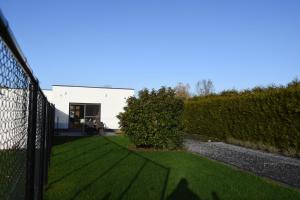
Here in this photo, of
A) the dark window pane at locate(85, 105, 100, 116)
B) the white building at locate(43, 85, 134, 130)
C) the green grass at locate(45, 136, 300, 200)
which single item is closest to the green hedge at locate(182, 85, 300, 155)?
the green grass at locate(45, 136, 300, 200)

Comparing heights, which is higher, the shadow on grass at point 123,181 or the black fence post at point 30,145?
the black fence post at point 30,145

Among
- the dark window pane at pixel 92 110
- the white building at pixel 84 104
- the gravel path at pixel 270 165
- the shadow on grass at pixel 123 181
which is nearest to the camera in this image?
the shadow on grass at pixel 123 181

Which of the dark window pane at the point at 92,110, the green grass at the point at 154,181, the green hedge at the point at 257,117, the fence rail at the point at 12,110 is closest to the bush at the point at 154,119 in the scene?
the green hedge at the point at 257,117

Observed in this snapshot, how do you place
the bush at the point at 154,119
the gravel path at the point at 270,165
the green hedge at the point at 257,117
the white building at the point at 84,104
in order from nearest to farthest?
the gravel path at the point at 270,165, the green hedge at the point at 257,117, the bush at the point at 154,119, the white building at the point at 84,104

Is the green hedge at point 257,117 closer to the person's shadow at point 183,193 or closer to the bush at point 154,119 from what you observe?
the bush at point 154,119

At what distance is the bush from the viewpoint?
1819 centimetres

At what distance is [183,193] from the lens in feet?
27.2

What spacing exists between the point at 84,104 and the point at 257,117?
63.8ft

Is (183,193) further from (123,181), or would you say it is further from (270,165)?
(270,165)

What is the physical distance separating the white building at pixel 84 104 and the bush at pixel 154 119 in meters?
14.6

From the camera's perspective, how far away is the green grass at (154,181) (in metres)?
8.14

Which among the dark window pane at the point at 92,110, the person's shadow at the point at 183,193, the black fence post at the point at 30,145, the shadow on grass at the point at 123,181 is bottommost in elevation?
the person's shadow at the point at 183,193

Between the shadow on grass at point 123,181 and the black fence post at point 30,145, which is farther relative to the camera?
the shadow on grass at point 123,181

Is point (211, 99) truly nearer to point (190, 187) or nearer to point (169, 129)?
point (169, 129)
